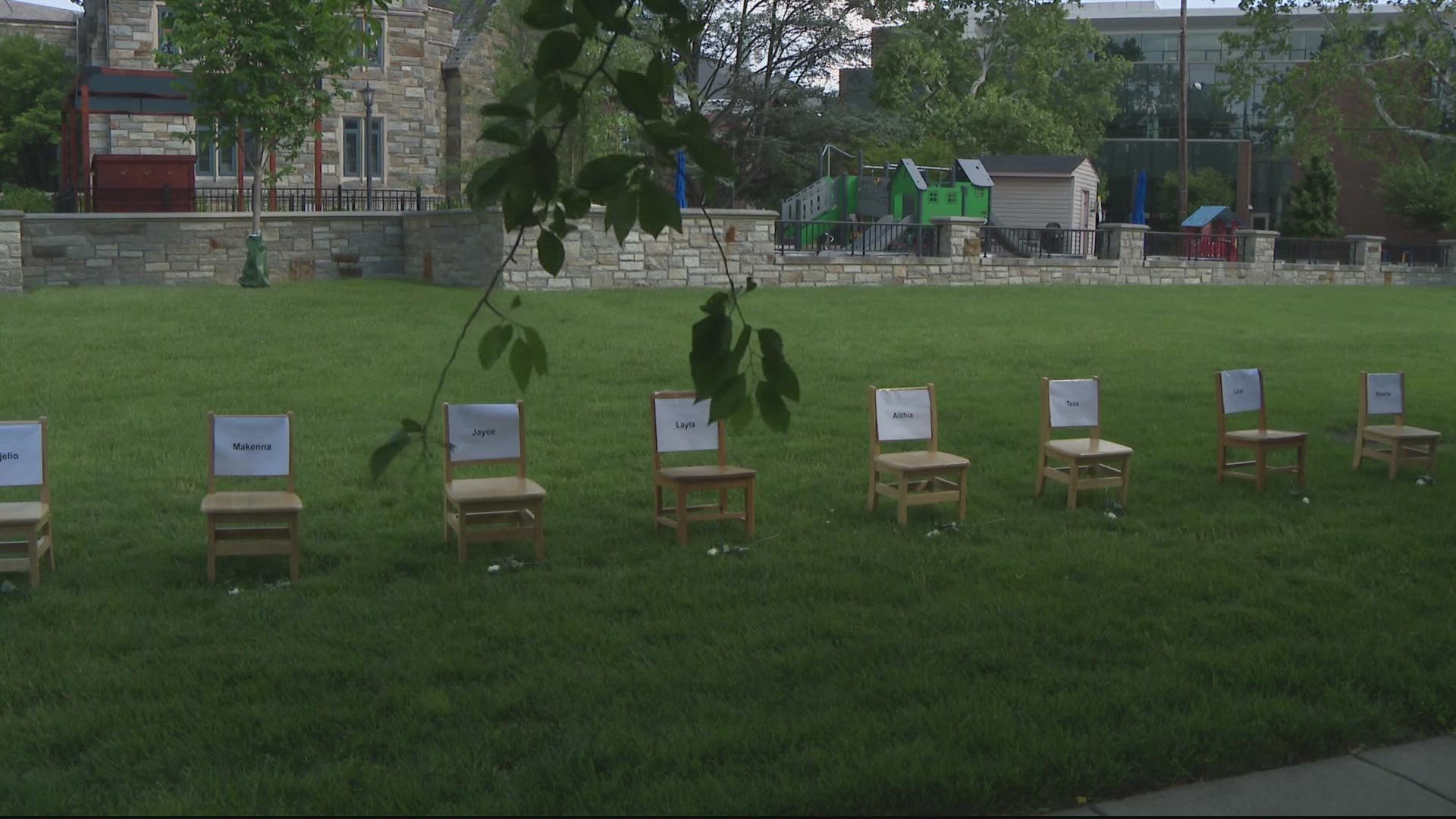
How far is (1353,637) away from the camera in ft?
23.3

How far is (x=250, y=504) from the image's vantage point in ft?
27.4

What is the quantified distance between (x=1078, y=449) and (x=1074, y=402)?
65cm

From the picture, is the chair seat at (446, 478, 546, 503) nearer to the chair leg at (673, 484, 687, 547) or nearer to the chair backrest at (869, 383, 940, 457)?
the chair leg at (673, 484, 687, 547)

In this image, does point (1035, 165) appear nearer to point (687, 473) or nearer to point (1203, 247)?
point (1203, 247)

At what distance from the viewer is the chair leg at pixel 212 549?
815 centimetres

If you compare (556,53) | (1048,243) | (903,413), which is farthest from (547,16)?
(1048,243)

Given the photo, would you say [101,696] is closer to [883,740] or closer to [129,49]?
[883,740]

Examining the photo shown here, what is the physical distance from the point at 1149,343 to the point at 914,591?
13.2m

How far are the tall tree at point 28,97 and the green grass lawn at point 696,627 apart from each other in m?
32.6

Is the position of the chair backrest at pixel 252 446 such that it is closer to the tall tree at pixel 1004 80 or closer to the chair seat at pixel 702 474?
the chair seat at pixel 702 474

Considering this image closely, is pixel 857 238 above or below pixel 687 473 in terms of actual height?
above

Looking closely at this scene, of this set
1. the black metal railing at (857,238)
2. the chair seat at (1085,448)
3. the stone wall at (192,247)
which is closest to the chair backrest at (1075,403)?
the chair seat at (1085,448)

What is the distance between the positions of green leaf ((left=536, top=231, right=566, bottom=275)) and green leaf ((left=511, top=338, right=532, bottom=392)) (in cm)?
28

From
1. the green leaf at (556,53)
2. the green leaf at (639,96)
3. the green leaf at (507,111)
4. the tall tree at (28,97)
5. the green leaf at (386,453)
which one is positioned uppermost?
the tall tree at (28,97)
